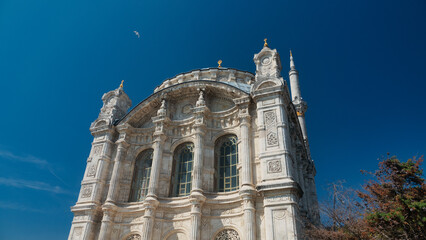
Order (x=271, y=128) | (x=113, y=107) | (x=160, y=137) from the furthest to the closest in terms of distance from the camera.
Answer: (x=113, y=107) < (x=160, y=137) < (x=271, y=128)

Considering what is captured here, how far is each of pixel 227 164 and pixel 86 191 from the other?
914 cm

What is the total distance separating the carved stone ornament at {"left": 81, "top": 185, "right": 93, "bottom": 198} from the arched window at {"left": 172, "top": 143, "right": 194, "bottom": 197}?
5321 millimetres

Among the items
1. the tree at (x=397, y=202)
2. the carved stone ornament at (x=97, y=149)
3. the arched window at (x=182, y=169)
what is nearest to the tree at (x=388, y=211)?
the tree at (x=397, y=202)

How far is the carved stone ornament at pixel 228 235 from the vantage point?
51.2 feet

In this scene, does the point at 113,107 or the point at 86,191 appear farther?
the point at 113,107

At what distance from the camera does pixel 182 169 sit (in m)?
19.5

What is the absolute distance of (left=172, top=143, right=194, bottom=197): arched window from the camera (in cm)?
1869

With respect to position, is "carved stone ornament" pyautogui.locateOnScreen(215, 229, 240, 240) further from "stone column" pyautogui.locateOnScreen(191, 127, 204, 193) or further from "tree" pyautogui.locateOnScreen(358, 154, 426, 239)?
"tree" pyautogui.locateOnScreen(358, 154, 426, 239)

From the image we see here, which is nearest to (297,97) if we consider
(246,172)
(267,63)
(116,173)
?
(267,63)

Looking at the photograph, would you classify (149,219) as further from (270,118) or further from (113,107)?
(113,107)

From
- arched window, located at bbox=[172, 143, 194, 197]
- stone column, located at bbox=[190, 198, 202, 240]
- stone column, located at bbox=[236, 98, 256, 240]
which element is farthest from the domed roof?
stone column, located at bbox=[190, 198, 202, 240]

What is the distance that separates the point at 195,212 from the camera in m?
16.2

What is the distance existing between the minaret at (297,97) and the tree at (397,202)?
1977 centimetres

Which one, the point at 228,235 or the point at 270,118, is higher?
the point at 270,118
